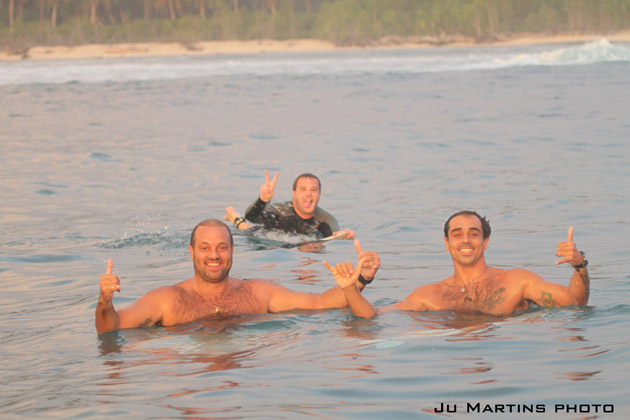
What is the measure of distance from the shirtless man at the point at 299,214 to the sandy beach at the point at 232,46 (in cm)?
7537

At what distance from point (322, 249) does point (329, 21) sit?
4060 inches

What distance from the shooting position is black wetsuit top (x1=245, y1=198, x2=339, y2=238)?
11.5 m

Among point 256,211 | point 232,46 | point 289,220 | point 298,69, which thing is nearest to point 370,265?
point 256,211

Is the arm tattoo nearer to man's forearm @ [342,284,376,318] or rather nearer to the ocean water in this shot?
the ocean water

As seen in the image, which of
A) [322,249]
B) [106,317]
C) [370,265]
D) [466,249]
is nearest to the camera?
[106,317]

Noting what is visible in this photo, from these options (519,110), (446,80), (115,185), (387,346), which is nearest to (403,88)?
(446,80)

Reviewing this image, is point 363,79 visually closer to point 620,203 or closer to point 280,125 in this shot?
point 280,125

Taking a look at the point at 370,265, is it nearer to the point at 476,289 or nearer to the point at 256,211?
the point at 476,289

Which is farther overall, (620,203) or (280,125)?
(280,125)

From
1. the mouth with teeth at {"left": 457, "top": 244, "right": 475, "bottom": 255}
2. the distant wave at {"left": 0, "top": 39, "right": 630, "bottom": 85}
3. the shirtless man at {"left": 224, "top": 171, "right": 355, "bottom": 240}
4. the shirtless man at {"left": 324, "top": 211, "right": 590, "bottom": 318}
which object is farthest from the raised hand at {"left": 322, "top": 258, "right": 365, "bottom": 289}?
the distant wave at {"left": 0, "top": 39, "right": 630, "bottom": 85}

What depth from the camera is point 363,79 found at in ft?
151

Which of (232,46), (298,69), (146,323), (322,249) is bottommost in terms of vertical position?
(146,323)

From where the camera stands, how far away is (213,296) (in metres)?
7.34

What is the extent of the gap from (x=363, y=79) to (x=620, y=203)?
1324 inches
